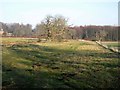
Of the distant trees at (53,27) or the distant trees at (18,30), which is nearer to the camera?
the distant trees at (53,27)

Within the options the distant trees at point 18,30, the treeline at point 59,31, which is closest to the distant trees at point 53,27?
the treeline at point 59,31

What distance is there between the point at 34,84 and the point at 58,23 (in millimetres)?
61076

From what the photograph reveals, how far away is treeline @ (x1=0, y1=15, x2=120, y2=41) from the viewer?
70438mm

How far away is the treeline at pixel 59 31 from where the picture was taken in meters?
70.4

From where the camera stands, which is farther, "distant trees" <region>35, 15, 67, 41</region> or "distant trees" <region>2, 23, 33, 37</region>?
"distant trees" <region>2, 23, 33, 37</region>

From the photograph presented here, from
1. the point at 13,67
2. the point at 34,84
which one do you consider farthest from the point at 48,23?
the point at 34,84

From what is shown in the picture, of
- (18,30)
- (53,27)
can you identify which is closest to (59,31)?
(53,27)

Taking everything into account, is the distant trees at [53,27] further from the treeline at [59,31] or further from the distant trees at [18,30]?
the distant trees at [18,30]

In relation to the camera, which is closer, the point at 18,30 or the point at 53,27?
the point at 53,27

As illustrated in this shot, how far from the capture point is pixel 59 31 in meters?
70.8

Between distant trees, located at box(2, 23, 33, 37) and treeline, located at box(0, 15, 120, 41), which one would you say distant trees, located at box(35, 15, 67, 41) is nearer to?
treeline, located at box(0, 15, 120, 41)

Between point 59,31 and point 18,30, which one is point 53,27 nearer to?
point 59,31

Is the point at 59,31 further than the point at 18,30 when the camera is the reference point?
No

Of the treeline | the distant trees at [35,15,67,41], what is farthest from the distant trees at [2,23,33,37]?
the distant trees at [35,15,67,41]
